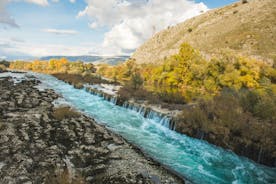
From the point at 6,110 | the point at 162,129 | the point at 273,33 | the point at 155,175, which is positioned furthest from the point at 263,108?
the point at 273,33

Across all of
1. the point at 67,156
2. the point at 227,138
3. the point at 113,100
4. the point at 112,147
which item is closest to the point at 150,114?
the point at 113,100

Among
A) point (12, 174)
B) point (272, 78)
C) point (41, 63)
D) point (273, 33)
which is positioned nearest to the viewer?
point (12, 174)

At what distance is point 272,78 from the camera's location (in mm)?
39344

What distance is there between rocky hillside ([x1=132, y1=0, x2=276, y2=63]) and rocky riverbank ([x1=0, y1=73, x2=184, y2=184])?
54348 millimetres

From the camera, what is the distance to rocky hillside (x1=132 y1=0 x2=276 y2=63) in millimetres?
66125

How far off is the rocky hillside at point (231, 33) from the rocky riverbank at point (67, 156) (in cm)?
5435

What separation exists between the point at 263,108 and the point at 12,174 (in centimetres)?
1875

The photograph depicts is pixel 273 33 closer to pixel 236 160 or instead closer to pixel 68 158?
pixel 236 160

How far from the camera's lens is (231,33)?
263ft

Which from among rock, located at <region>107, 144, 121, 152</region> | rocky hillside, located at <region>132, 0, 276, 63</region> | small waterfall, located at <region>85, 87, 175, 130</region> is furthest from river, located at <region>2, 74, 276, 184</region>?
rocky hillside, located at <region>132, 0, 276, 63</region>

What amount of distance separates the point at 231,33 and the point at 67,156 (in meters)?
82.6

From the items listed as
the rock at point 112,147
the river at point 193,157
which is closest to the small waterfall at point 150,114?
the river at point 193,157

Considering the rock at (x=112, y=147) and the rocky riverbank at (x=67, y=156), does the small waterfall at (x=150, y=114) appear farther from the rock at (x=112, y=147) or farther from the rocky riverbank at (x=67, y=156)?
the rock at (x=112, y=147)

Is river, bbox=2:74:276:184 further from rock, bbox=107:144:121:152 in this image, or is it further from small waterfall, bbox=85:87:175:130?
rock, bbox=107:144:121:152
